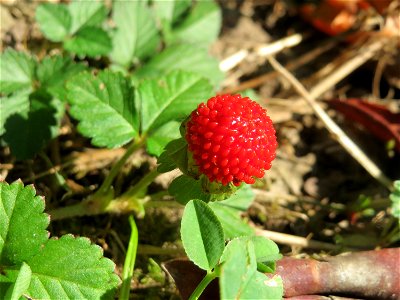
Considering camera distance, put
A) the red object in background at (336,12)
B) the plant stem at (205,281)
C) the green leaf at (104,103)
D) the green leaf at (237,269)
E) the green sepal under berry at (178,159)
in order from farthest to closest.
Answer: the red object in background at (336,12)
the green leaf at (104,103)
the green sepal under berry at (178,159)
the plant stem at (205,281)
the green leaf at (237,269)

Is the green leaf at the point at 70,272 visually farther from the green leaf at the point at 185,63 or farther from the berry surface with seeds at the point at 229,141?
the green leaf at the point at 185,63

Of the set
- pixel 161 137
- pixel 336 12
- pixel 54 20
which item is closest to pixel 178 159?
pixel 161 137

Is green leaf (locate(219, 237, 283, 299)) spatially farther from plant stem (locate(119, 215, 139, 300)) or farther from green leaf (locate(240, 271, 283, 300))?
plant stem (locate(119, 215, 139, 300))

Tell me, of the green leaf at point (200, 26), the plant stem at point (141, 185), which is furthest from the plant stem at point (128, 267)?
the green leaf at point (200, 26)

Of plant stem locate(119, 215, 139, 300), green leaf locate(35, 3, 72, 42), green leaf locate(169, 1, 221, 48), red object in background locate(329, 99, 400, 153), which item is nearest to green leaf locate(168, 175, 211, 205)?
plant stem locate(119, 215, 139, 300)

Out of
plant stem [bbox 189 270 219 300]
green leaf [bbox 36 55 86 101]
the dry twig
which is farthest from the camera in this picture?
the dry twig

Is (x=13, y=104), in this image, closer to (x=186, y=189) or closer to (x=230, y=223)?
(x=186, y=189)
